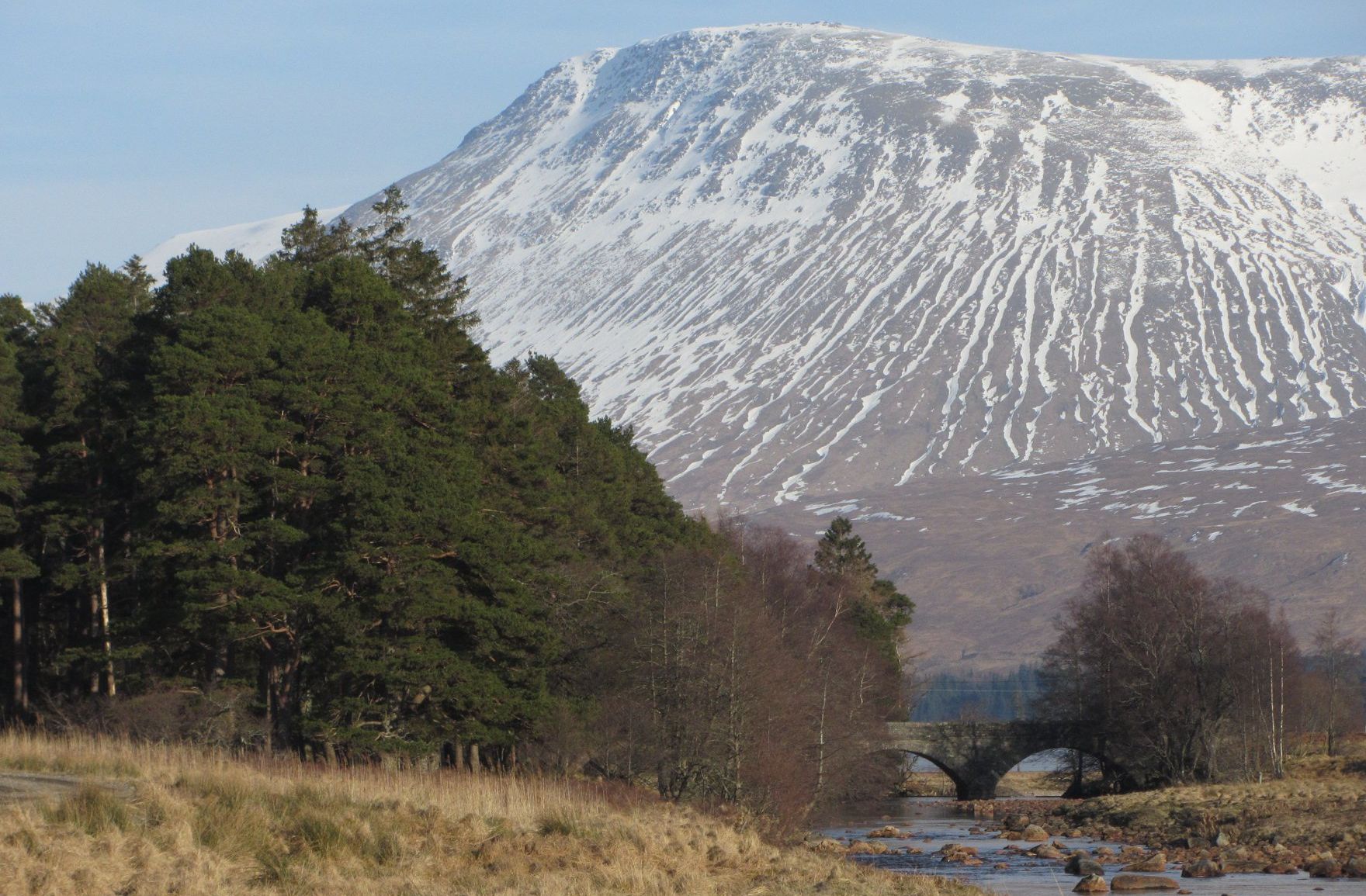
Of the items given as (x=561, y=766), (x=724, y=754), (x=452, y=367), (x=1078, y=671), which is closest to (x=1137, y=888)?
(x=724, y=754)

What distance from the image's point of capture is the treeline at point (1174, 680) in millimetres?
84688

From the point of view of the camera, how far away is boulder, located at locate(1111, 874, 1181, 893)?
4762 cm

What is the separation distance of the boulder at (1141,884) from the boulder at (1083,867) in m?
1.30

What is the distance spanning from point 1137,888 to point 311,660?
24.4 m

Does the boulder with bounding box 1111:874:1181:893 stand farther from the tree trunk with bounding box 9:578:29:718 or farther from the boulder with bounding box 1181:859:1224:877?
the tree trunk with bounding box 9:578:29:718

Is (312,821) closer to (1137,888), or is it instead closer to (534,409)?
(1137,888)

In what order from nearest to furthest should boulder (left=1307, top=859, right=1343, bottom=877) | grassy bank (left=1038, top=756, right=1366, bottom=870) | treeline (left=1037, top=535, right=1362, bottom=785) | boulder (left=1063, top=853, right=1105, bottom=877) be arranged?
boulder (left=1307, top=859, right=1343, bottom=877), boulder (left=1063, top=853, right=1105, bottom=877), grassy bank (left=1038, top=756, right=1366, bottom=870), treeline (left=1037, top=535, right=1362, bottom=785)

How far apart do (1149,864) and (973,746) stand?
49.2m

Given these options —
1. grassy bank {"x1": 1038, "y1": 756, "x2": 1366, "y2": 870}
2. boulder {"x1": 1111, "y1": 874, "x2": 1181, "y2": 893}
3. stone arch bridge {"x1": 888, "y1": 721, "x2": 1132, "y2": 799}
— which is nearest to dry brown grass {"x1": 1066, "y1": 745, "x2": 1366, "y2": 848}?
grassy bank {"x1": 1038, "y1": 756, "x2": 1366, "y2": 870}

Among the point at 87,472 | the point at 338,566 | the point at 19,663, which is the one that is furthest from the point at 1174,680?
the point at 19,663

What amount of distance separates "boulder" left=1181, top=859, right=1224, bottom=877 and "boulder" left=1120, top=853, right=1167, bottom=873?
4.39 ft

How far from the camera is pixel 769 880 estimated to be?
81.3 feet

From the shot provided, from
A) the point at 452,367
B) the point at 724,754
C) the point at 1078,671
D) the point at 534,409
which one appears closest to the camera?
the point at 724,754

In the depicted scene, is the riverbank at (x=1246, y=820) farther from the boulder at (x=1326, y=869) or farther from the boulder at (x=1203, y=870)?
the boulder at (x=1203, y=870)
